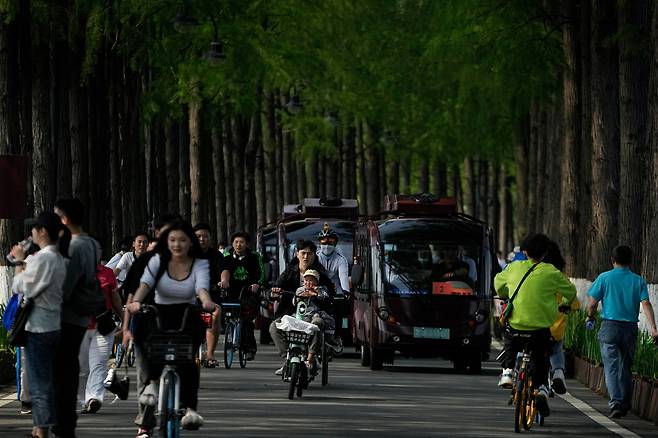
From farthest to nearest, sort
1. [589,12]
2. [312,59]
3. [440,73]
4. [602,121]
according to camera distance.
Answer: [312,59] → [440,73] → [589,12] → [602,121]

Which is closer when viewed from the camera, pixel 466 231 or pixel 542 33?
pixel 466 231

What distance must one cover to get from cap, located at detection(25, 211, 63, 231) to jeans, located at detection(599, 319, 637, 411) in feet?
23.7

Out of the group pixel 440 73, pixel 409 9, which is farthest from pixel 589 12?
pixel 409 9

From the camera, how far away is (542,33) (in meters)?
37.8

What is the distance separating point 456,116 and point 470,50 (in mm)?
10506

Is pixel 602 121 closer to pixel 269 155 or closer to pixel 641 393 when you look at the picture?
pixel 641 393

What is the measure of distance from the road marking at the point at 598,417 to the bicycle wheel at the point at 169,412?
5.01 meters

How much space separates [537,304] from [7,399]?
5649 millimetres

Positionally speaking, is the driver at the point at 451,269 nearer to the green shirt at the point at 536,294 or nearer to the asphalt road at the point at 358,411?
the asphalt road at the point at 358,411

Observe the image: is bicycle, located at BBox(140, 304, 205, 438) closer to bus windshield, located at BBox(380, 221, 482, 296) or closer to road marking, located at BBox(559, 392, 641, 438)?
road marking, located at BBox(559, 392, 641, 438)

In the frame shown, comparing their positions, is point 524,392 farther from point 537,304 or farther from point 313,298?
point 313,298

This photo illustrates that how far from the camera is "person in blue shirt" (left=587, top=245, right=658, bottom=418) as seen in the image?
19672 mm

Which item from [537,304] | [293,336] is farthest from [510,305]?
[293,336]

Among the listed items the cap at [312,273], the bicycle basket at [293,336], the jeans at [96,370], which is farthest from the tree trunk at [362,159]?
the jeans at [96,370]
